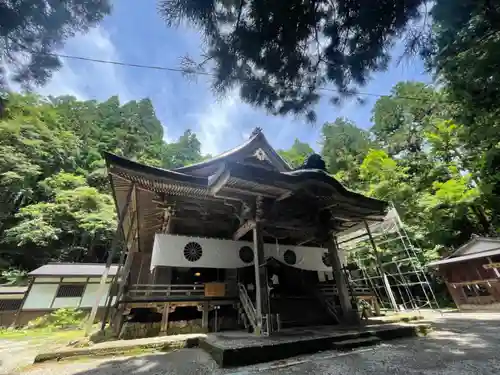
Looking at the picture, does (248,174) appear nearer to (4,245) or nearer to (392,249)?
(392,249)

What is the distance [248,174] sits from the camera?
538 cm

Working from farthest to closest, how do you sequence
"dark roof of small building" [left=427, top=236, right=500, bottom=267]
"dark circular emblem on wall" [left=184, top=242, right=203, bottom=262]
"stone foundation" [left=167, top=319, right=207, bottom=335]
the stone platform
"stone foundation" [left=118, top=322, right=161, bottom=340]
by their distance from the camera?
1. "dark roof of small building" [left=427, top=236, right=500, bottom=267]
2. "dark circular emblem on wall" [left=184, top=242, right=203, bottom=262]
3. "stone foundation" [left=167, top=319, right=207, bottom=335]
4. "stone foundation" [left=118, top=322, right=161, bottom=340]
5. the stone platform

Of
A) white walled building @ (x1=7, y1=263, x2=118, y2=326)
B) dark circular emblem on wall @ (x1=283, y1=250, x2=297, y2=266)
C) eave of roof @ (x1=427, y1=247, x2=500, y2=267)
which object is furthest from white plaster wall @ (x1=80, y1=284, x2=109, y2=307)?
eave of roof @ (x1=427, y1=247, x2=500, y2=267)

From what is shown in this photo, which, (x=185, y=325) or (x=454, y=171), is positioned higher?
→ (x=454, y=171)

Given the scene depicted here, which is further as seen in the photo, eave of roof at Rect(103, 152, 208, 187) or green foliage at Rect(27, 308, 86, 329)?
green foliage at Rect(27, 308, 86, 329)

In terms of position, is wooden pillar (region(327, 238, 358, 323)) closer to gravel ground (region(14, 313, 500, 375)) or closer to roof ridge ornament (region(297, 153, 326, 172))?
gravel ground (region(14, 313, 500, 375))

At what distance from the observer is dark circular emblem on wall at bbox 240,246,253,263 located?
8562 millimetres

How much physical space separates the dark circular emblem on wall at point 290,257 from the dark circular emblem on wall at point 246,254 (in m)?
1.40

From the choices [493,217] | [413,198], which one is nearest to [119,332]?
[413,198]

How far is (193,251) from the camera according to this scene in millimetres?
7914

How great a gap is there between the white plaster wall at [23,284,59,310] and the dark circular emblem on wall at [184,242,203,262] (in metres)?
14.6

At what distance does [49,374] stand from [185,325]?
13.2 feet

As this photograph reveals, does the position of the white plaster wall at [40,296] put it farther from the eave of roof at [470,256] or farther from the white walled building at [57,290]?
the eave of roof at [470,256]

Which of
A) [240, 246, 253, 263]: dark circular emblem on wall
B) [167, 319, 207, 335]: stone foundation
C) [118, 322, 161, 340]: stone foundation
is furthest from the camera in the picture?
[240, 246, 253, 263]: dark circular emblem on wall
